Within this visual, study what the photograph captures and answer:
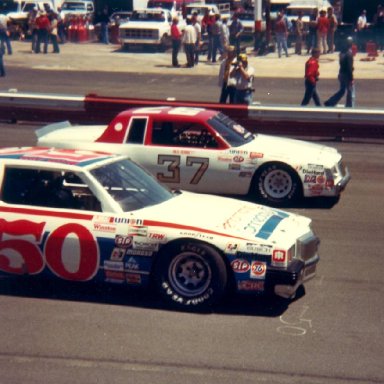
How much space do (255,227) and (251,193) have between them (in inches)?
186

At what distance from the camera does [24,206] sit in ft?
30.5

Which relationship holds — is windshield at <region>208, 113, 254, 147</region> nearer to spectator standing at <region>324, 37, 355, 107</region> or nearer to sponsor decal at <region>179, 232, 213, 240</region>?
sponsor decal at <region>179, 232, 213, 240</region>

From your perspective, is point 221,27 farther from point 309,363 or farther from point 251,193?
point 309,363

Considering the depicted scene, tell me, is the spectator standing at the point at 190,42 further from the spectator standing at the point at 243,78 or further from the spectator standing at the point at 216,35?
the spectator standing at the point at 243,78

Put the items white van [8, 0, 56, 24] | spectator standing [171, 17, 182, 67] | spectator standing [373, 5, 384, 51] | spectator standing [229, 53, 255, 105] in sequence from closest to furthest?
spectator standing [229, 53, 255, 105] → spectator standing [171, 17, 182, 67] → spectator standing [373, 5, 384, 51] → white van [8, 0, 56, 24]

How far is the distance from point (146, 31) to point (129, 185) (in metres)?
33.1

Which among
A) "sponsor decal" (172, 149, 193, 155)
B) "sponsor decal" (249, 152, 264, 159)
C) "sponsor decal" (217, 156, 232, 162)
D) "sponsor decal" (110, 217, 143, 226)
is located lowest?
"sponsor decal" (217, 156, 232, 162)

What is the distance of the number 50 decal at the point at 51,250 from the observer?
29.6 feet

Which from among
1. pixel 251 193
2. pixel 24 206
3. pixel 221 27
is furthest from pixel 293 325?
pixel 221 27

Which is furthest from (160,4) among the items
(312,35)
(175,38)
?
(175,38)

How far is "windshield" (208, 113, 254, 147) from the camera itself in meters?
13.9

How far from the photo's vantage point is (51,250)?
9.11 m

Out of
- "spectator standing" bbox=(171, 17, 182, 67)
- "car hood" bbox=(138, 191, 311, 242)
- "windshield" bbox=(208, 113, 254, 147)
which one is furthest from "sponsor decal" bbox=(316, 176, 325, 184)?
"spectator standing" bbox=(171, 17, 182, 67)

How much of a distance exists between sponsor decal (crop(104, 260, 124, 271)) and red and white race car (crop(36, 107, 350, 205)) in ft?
16.2
